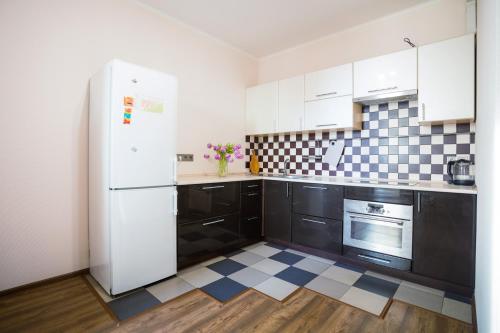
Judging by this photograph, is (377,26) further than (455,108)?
Yes

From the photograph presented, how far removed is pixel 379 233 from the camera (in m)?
2.36

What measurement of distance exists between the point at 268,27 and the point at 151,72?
5.60 feet

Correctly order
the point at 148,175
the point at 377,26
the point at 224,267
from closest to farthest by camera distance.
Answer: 1. the point at 148,175
2. the point at 224,267
3. the point at 377,26

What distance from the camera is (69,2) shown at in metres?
2.19

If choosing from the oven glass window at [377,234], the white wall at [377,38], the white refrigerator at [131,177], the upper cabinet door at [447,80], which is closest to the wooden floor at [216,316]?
the white refrigerator at [131,177]

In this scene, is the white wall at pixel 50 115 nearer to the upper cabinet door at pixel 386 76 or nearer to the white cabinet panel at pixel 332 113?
the white cabinet panel at pixel 332 113

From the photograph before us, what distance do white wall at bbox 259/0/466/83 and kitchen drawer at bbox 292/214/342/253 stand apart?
2.01 meters

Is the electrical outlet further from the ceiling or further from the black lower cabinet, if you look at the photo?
the ceiling

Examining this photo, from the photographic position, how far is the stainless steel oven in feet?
7.26

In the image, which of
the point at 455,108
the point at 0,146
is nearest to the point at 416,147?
the point at 455,108

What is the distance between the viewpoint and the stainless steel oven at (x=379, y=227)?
2.21 meters

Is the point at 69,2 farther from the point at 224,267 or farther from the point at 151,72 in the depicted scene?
the point at 224,267

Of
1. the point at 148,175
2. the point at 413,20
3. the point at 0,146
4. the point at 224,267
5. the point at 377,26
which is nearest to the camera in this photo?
the point at 0,146

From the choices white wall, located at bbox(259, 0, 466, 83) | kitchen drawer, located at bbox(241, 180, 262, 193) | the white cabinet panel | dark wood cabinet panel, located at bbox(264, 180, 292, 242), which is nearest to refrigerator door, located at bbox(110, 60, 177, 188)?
kitchen drawer, located at bbox(241, 180, 262, 193)
